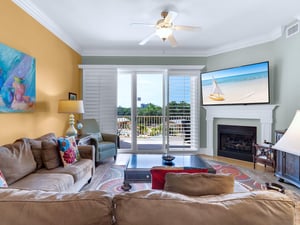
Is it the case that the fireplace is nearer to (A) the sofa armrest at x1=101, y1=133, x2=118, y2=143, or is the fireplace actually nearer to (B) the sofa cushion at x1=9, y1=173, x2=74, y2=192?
(A) the sofa armrest at x1=101, y1=133, x2=118, y2=143

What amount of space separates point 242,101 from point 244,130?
29.3 inches

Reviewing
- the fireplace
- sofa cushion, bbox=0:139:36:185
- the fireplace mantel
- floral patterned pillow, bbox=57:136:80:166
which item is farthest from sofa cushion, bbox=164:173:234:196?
the fireplace

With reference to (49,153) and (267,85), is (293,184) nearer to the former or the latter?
(267,85)

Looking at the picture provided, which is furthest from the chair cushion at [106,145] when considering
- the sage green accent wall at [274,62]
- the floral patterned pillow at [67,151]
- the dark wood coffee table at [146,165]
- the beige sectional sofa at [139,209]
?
the beige sectional sofa at [139,209]

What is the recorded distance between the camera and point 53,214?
86 centimetres

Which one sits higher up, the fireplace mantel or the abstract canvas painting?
the abstract canvas painting

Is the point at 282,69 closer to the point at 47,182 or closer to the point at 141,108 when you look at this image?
the point at 141,108

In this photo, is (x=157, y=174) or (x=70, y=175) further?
(x=70, y=175)

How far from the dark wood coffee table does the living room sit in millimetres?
1676

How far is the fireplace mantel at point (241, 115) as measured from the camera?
4684mm

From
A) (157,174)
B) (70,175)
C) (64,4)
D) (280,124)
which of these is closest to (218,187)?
(157,174)

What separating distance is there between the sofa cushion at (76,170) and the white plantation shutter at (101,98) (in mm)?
2504

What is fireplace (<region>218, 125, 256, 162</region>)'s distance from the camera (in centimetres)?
512

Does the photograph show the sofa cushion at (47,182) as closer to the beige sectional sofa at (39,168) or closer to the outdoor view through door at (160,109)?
the beige sectional sofa at (39,168)
